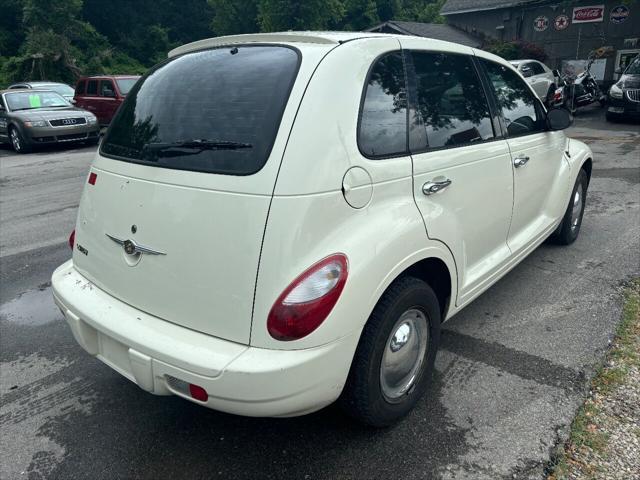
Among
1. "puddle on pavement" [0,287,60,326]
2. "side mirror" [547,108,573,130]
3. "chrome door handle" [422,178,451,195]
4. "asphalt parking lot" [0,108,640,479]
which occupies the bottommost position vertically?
"puddle on pavement" [0,287,60,326]

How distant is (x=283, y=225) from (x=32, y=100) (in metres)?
14.4

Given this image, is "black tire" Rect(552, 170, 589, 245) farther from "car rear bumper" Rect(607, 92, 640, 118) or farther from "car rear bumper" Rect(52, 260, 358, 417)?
"car rear bumper" Rect(607, 92, 640, 118)

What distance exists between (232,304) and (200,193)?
1.60 feet

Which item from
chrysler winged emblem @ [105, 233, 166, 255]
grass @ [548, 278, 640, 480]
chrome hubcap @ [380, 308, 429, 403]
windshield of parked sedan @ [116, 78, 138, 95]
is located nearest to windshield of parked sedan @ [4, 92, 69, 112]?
windshield of parked sedan @ [116, 78, 138, 95]

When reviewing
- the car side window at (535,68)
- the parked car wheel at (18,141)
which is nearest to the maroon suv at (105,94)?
the parked car wheel at (18,141)

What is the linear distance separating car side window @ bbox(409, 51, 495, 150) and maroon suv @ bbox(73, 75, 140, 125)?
45.7 ft

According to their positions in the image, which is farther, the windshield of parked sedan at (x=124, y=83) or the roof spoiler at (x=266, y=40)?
the windshield of parked sedan at (x=124, y=83)

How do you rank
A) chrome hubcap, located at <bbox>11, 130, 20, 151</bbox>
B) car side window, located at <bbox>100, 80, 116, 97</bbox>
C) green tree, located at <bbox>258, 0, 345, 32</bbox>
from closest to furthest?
1. chrome hubcap, located at <bbox>11, 130, 20, 151</bbox>
2. car side window, located at <bbox>100, 80, 116, 97</bbox>
3. green tree, located at <bbox>258, 0, 345, 32</bbox>

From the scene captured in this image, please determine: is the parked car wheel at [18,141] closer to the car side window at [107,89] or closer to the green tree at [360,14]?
the car side window at [107,89]

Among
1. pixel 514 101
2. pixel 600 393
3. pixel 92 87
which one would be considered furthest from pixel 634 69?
pixel 92 87

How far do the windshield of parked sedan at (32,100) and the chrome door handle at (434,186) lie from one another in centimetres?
1395

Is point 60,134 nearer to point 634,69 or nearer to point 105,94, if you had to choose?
point 105,94

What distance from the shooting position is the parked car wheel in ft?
42.3

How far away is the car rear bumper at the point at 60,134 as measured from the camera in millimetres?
12625
